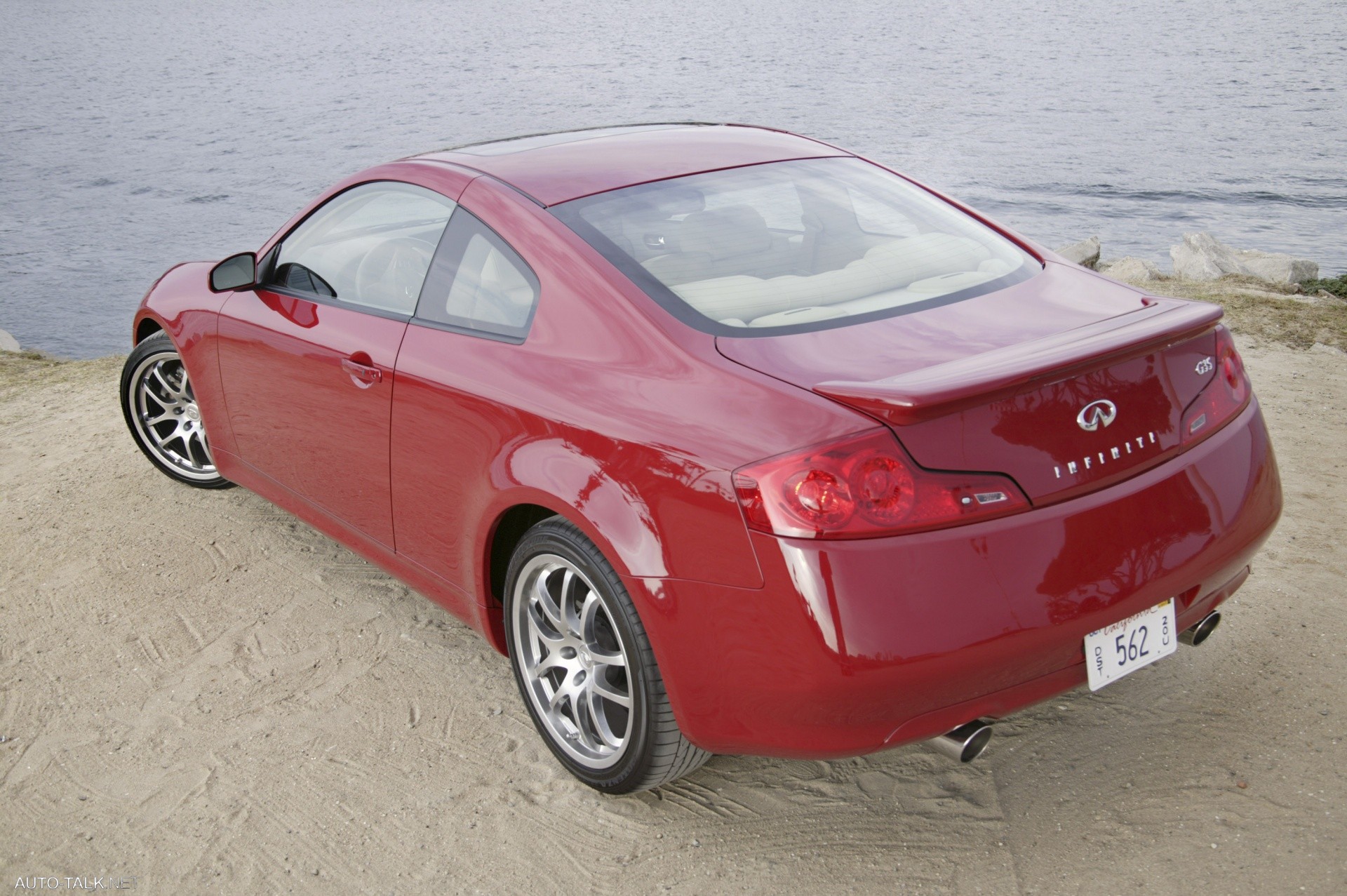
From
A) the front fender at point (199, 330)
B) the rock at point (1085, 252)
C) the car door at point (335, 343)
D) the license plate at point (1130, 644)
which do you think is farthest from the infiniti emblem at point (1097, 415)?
the rock at point (1085, 252)

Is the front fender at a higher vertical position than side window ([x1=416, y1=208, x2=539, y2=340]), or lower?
lower

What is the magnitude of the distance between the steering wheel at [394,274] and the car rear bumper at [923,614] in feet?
4.35

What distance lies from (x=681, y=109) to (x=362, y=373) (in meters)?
26.3

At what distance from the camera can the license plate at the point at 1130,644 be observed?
2293mm

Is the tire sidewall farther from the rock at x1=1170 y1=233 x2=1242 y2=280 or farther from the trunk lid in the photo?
the rock at x1=1170 y1=233 x2=1242 y2=280

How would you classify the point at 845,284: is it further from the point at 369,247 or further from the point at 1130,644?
the point at 369,247

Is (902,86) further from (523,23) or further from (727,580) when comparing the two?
(727,580)

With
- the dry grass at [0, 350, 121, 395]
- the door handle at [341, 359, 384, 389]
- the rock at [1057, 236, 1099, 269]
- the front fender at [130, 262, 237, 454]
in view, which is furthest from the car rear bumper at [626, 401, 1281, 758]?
the rock at [1057, 236, 1099, 269]

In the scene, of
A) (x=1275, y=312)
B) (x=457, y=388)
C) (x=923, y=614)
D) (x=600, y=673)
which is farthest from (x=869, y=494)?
(x=1275, y=312)

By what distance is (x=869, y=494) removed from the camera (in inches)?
82.6

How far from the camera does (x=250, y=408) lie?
3.95 m

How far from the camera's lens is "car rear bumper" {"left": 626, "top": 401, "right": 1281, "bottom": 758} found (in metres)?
2.10

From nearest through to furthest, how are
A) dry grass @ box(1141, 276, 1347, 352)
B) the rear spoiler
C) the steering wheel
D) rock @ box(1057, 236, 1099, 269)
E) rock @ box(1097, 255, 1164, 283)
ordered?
the rear spoiler < the steering wheel < dry grass @ box(1141, 276, 1347, 352) < rock @ box(1097, 255, 1164, 283) < rock @ box(1057, 236, 1099, 269)

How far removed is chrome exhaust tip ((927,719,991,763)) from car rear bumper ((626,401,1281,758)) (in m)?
0.07
